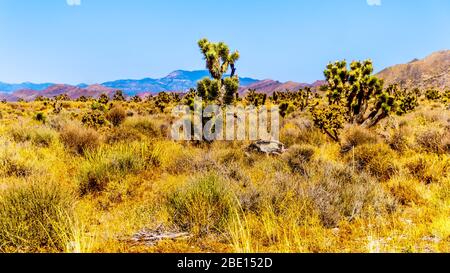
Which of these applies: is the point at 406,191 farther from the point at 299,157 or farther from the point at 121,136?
the point at 121,136

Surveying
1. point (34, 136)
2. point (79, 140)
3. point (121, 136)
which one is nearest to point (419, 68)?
point (121, 136)

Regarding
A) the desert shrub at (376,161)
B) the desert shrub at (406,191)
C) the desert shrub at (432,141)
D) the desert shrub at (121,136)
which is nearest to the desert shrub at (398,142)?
the desert shrub at (432,141)

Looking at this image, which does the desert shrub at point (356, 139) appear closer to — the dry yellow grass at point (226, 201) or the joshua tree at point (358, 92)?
the dry yellow grass at point (226, 201)

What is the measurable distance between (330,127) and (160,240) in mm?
7894

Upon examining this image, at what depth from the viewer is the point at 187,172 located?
735 centimetres

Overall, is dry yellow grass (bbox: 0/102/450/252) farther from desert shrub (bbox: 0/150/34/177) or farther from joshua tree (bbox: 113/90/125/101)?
joshua tree (bbox: 113/90/125/101)

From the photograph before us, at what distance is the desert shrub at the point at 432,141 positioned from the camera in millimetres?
7935

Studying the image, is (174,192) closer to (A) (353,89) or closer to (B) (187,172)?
(B) (187,172)

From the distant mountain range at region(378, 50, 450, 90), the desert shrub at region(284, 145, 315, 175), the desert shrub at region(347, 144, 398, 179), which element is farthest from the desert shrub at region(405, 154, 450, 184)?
the distant mountain range at region(378, 50, 450, 90)

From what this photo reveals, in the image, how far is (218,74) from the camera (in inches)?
578

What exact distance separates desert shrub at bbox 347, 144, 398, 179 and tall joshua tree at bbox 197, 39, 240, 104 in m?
7.59

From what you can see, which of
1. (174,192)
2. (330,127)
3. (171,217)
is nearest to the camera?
(171,217)
